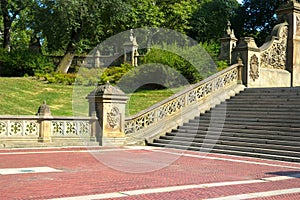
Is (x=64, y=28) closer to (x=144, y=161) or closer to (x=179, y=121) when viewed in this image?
(x=179, y=121)

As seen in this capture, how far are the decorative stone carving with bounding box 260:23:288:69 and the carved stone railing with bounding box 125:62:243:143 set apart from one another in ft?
7.86

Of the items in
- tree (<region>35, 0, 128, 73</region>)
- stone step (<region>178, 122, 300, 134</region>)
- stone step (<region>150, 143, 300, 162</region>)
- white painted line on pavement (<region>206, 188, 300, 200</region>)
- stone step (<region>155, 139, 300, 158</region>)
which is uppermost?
tree (<region>35, 0, 128, 73</region>)

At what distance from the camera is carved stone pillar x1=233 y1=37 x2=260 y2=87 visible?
21.3 meters

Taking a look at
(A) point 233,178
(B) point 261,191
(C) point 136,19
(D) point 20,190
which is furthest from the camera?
(C) point 136,19

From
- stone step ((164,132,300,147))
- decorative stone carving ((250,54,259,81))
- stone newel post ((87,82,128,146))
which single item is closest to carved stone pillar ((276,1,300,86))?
decorative stone carving ((250,54,259,81))

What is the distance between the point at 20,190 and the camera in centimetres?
729

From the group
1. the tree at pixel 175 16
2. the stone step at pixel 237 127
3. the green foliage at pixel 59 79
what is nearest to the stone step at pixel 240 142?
the stone step at pixel 237 127

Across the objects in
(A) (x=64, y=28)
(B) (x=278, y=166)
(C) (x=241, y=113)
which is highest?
(A) (x=64, y=28)

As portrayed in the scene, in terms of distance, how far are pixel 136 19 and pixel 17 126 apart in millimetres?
29860

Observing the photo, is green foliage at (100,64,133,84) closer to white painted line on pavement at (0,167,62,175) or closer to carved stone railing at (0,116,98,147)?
carved stone railing at (0,116,98,147)

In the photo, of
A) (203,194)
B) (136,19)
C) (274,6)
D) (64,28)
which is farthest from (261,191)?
(274,6)

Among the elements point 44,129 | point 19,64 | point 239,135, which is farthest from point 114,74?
point 239,135

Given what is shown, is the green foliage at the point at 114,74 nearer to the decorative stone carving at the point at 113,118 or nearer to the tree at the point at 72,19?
the tree at the point at 72,19

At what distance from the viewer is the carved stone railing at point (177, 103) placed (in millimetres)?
17359
